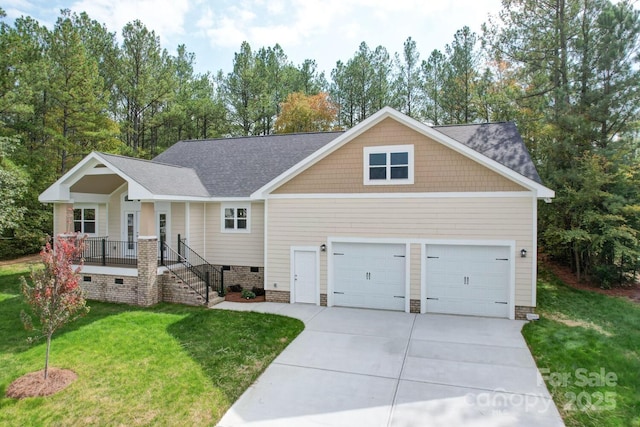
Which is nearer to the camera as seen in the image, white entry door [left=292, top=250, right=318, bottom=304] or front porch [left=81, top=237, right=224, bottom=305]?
front porch [left=81, top=237, right=224, bottom=305]

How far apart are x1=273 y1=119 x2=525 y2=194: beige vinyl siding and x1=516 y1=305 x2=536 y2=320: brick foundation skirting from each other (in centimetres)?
349

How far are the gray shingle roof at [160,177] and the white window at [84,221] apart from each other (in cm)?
401

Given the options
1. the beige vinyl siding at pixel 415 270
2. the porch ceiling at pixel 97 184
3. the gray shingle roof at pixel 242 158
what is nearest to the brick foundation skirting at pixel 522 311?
the beige vinyl siding at pixel 415 270

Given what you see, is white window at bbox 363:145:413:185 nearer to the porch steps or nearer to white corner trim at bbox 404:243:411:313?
white corner trim at bbox 404:243:411:313

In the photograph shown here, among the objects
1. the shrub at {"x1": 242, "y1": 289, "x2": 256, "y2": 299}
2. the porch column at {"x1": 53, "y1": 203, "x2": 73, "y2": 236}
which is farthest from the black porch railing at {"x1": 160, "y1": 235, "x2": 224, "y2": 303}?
the porch column at {"x1": 53, "y1": 203, "x2": 73, "y2": 236}

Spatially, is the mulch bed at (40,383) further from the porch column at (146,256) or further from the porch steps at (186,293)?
the porch steps at (186,293)

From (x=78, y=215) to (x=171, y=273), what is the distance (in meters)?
6.37

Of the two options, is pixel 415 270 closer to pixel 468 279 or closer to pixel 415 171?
pixel 468 279

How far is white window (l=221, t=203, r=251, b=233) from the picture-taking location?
15.2m

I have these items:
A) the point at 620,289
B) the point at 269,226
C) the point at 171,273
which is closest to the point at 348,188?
the point at 269,226

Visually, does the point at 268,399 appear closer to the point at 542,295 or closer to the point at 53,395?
the point at 53,395

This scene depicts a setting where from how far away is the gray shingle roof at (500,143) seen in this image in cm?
1257

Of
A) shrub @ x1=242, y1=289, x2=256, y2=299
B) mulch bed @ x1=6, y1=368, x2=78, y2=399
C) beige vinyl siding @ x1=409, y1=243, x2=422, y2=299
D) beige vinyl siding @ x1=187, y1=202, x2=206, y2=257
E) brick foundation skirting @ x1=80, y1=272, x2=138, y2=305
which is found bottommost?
mulch bed @ x1=6, y1=368, x2=78, y2=399

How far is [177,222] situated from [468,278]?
10.9m
